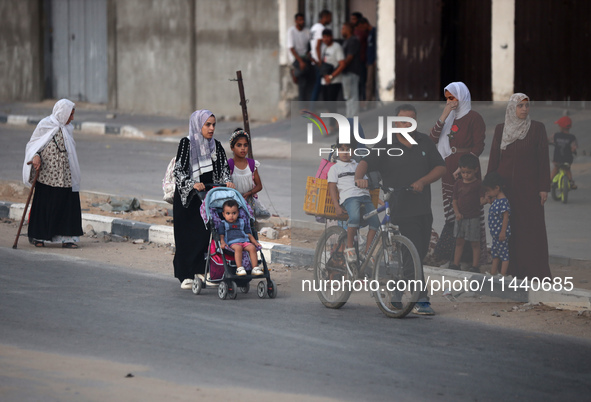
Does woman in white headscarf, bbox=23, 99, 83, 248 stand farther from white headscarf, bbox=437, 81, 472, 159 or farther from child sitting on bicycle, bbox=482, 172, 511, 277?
child sitting on bicycle, bbox=482, 172, 511, 277

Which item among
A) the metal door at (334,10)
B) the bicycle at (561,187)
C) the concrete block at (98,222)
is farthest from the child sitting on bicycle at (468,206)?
the metal door at (334,10)

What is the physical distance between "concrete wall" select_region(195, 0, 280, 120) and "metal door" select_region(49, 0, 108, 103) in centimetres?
408

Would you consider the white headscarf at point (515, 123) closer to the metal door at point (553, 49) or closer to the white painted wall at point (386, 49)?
the metal door at point (553, 49)

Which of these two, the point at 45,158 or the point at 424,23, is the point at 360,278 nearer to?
the point at 45,158

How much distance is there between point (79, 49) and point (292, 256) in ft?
61.0

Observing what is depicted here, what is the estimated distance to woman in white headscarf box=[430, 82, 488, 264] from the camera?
8.18 metres

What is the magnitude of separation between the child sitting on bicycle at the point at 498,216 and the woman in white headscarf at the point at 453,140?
243 mm

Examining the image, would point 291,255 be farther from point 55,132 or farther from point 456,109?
Result: point 55,132

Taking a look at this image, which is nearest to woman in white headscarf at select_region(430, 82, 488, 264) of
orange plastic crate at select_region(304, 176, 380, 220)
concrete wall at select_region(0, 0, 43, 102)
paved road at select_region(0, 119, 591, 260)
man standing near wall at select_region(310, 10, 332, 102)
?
paved road at select_region(0, 119, 591, 260)

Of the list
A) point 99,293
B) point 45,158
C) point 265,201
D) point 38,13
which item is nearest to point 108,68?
point 38,13

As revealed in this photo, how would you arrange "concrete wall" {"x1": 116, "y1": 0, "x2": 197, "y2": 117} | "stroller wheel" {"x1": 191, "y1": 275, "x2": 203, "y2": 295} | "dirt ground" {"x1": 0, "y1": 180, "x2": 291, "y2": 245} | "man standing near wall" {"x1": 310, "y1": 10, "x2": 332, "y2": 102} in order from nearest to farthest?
1. "stroller wheel" {"x1": 191, "y1": 275, "x2": 203, "y2": 295}
2. "dirt ground" {"x1": 0, "y1": 180, "x2": 291, "y2": 245}
3. "man standing near wall" {"x1": 310, "y1": 10, "x2": 332, "y2": 102}
4. "concrete wall" {"x1": 116, "y1": 0, "x2": 197, "y2": 117}

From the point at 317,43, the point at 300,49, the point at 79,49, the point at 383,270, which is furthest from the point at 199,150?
the point at 79,49

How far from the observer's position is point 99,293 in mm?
7938

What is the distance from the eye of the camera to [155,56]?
23.9 meters
